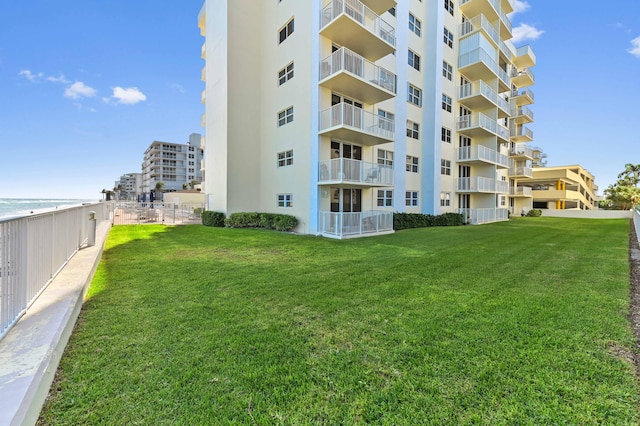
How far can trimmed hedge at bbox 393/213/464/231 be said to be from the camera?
17766mm

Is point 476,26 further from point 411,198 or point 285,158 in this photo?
point 285,158

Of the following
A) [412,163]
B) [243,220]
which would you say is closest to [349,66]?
[412,163]

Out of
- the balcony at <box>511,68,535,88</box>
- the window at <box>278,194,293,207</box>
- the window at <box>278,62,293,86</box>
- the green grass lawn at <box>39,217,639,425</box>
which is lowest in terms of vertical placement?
the green grass lawn at <box>39,217,639,425</box>

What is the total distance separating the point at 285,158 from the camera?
16922 millimetres

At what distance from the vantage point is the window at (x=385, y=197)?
18156 millimetres

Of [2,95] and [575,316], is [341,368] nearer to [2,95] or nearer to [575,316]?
[575,316]

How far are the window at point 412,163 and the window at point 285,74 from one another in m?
10.0

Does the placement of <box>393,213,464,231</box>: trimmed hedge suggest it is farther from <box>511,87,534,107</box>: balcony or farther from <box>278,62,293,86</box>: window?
<box>511,87,534,107</box>: balcony

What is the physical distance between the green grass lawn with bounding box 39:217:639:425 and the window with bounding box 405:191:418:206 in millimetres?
13892

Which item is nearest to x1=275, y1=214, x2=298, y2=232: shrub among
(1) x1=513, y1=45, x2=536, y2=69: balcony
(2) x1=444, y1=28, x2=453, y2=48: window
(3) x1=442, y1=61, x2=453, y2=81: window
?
(3) x1=442, y1=61, x2=453, y2=81: window

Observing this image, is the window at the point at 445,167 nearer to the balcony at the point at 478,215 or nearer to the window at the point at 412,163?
the window at the point at 412,163

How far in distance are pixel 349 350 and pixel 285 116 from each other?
15.8 meters

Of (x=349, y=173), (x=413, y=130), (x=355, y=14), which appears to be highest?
(x=355, y=14)

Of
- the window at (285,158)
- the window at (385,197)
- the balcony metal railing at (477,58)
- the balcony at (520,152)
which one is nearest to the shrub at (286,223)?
the window at (285,158)
